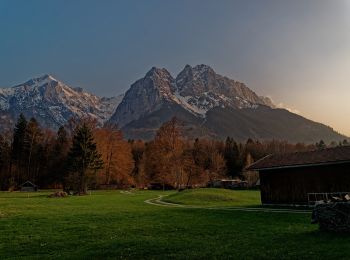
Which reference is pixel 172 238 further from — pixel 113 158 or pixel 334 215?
pixel 113 158

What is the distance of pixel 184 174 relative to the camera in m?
96.9

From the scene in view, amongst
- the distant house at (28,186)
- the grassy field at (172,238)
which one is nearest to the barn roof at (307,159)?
the grassy field at (172,238)

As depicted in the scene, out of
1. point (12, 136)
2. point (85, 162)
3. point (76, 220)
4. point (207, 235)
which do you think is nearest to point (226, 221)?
point (207, 235)

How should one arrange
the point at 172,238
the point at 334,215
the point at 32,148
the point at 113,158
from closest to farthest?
the point at 334,215
the point at 172,238
the point at 113,158
the point at 32,148

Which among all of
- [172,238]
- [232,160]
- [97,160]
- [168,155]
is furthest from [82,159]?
[172,238]

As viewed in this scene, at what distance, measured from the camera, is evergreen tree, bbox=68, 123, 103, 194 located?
77.4 m

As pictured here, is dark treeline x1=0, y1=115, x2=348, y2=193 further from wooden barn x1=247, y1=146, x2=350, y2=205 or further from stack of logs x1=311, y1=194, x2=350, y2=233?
stack of logs x1=311, y1=194, x2=350, y2=233

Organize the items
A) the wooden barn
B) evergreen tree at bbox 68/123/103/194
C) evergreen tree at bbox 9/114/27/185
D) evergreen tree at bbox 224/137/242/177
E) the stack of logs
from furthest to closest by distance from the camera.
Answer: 1. evergreen tree at bbox 224/137/242/177
2. evergreen tree at bbox 9/114/27/185
3. evergreen tree at bbox 68/123/103/194
4. the wooden barn
5. the stack of logs

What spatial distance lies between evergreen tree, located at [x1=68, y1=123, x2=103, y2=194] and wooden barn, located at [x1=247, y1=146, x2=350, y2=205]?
44.4m

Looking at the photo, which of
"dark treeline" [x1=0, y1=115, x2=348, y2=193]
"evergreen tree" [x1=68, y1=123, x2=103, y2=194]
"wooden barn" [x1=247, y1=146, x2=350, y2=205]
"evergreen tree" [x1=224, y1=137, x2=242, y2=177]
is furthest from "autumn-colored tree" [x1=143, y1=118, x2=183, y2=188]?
"wooden barn" [x1=247, y1=146, x2=350, y2=205]

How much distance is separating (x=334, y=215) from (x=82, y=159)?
64.8m

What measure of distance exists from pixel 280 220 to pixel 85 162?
57.9 metres

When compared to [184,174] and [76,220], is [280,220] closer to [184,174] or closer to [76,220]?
[76,220]

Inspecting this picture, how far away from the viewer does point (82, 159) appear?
78125mm
